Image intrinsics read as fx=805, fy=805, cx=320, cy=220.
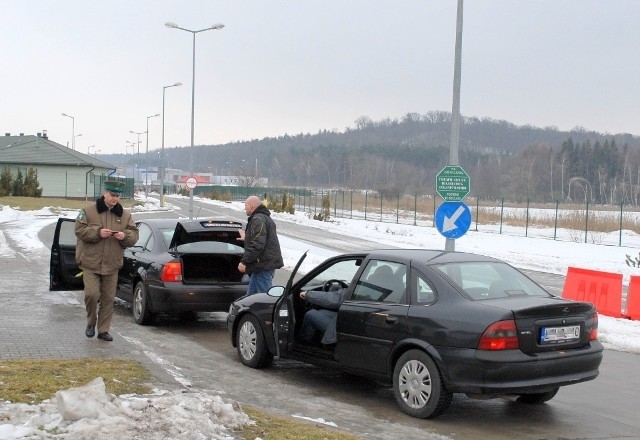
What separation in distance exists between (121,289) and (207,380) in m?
4.63

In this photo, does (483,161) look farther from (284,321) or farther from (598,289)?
(284,321)

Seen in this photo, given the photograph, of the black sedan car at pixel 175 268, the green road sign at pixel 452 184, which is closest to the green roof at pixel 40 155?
the green road sign at pixel 452 184

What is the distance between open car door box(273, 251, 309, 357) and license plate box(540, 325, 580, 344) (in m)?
2.64

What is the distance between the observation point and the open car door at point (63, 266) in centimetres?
1192

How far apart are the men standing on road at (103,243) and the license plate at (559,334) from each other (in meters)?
5.00

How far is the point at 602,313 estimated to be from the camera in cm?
1370

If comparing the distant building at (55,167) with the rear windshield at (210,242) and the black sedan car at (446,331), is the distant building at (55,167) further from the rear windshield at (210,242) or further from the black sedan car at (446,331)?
the black sedan car at (446,331)

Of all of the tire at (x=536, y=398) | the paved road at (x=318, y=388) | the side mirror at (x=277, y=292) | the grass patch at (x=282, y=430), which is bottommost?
the paved road at (x=318, y=388)

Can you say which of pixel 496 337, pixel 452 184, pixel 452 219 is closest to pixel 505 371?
pixel 496 337

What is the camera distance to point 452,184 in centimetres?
1542

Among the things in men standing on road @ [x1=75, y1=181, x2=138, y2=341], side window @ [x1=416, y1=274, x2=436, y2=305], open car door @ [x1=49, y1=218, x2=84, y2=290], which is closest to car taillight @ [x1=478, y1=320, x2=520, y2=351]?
side window @ [x1=416, y1=274, x2=436, y2=305]

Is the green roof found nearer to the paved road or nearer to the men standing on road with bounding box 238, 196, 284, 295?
the paved road

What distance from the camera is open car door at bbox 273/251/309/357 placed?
8.30 metres

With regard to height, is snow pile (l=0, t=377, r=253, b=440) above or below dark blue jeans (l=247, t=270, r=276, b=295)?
below
